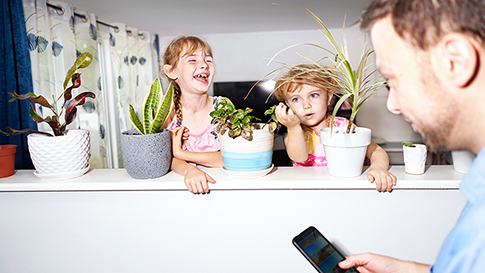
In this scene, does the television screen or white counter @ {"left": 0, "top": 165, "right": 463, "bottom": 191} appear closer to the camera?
white counter @ {"left": 0, "top": 165, "right": 463, "bottom": 191}

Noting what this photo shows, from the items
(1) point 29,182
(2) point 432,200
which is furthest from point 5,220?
(2) point 432,200

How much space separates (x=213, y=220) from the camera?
0.91 meters

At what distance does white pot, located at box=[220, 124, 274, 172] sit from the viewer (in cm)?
88

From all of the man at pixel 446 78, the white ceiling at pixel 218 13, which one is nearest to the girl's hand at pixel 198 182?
the man at pixel 446 78

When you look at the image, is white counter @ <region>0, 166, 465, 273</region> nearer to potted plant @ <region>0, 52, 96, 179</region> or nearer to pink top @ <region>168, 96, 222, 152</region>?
potted plant @ <region>0, 52, 96, 179</region>

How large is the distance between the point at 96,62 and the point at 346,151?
3357mm

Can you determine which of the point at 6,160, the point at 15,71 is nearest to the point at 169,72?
the point at 6,160

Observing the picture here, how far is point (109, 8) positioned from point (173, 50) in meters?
2.35

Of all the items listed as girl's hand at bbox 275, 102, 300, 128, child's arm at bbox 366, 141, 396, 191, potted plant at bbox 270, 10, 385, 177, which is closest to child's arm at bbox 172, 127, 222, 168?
girl's hand at bbox 275, 102, 300, 128

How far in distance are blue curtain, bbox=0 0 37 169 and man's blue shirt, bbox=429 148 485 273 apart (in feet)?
8.18

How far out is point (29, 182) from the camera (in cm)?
93

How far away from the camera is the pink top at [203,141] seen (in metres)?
1.35

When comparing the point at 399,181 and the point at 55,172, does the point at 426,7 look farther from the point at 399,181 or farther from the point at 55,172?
the point at 55,172

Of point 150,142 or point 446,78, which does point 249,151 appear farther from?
point 446,78
